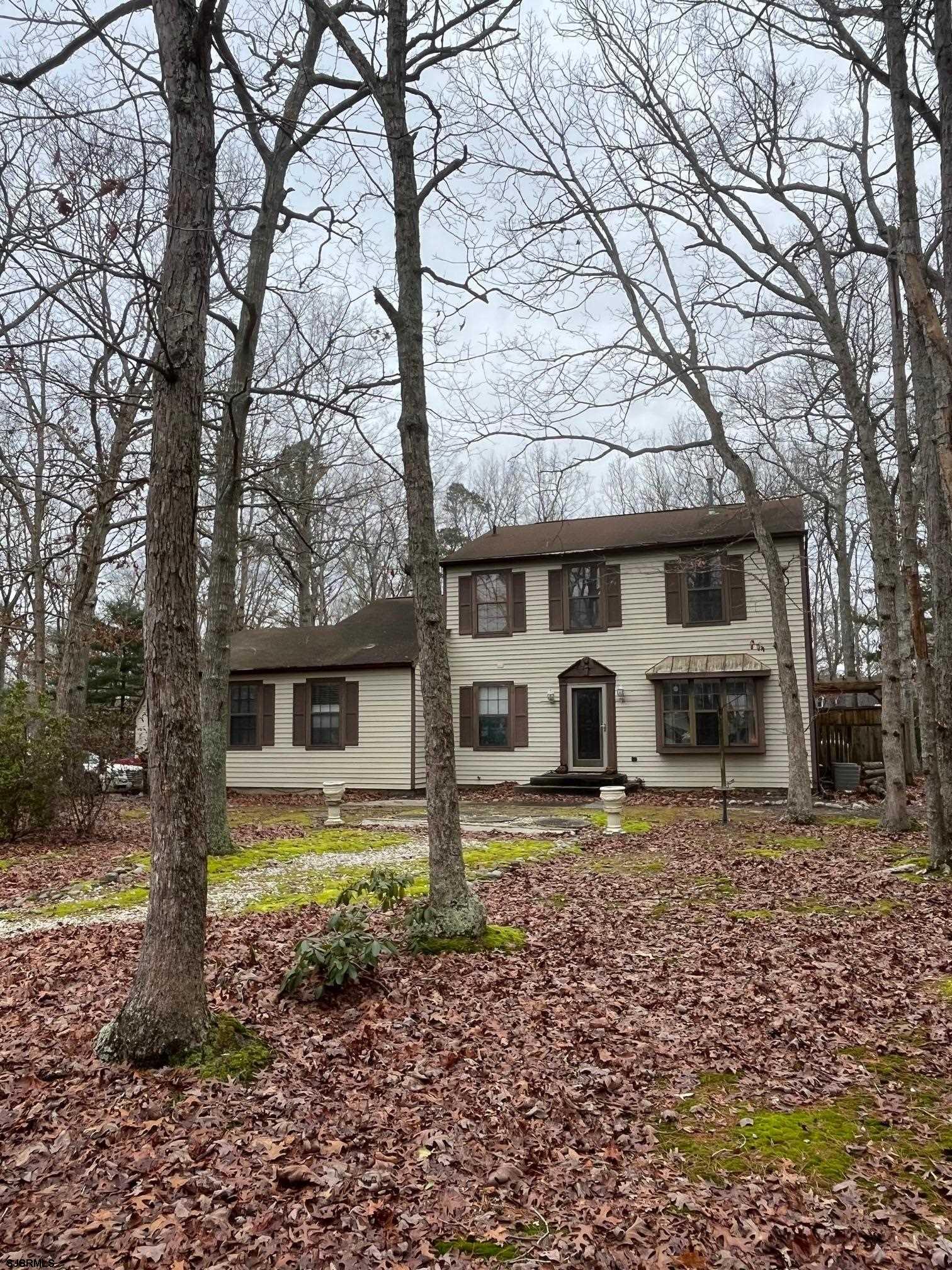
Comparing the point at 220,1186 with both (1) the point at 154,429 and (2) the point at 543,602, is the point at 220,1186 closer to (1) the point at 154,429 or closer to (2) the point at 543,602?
(1) the point at 154,429

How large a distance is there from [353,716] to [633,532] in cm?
812

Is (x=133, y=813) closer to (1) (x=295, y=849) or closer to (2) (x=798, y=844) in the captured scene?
(1) (x=295, y=849)

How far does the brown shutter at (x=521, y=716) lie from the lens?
737 inches

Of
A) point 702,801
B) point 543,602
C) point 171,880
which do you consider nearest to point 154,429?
point 171,880

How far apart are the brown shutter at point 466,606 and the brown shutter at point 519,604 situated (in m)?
1.11

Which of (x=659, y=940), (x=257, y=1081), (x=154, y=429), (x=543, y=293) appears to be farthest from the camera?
(x=543, y=293)

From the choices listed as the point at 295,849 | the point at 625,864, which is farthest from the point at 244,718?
the point at 625,864

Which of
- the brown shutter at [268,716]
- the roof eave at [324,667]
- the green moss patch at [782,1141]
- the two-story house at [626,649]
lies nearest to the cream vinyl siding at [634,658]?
the two-story house at [626,649]

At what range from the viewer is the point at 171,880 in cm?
376

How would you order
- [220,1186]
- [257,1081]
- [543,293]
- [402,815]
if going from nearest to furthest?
[220,1186]
[257,1081]
[543,293]
[402,815]

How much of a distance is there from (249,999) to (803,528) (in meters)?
14.8

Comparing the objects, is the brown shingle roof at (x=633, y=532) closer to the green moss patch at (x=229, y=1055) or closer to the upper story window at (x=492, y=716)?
the upper story window at (x=492, y=716)

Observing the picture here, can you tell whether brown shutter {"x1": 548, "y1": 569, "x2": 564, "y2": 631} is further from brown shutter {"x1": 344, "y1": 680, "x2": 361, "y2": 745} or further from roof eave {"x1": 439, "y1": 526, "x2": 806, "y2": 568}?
brown shutter {"x1": 344, "y1": 680, "x2": 361, "y2": 745}

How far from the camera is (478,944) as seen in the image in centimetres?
549
